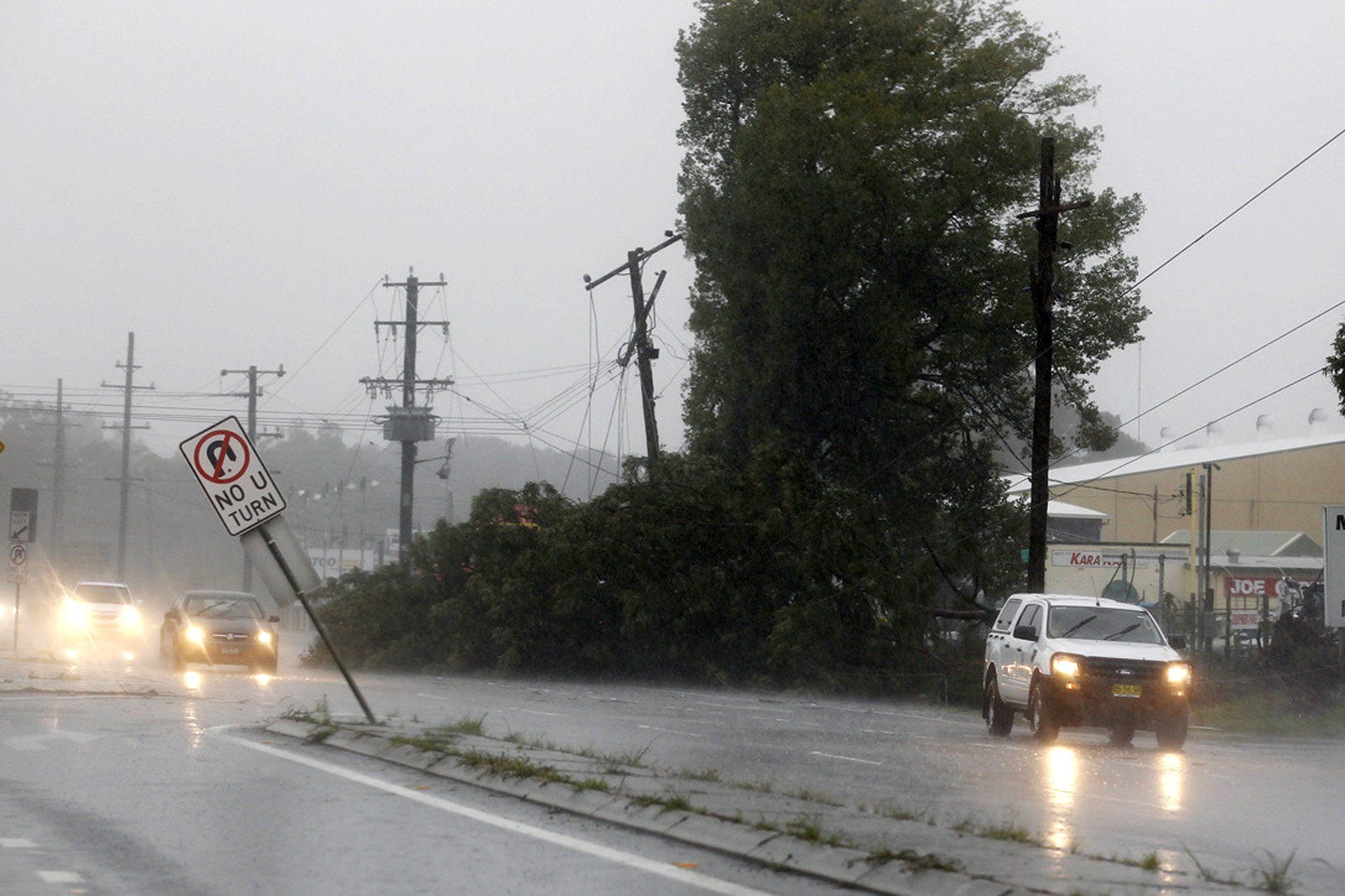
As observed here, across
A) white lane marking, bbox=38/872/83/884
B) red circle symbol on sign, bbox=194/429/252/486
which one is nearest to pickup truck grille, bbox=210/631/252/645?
red circle symbol on sign, bbox=194/429/252/486

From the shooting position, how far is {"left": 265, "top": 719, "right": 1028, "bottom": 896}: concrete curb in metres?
8.39

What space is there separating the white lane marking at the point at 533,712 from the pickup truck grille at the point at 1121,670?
629 cm

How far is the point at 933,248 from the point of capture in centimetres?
3791

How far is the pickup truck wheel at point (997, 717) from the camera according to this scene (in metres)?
23.2

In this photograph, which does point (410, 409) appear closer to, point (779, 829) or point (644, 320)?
point (644, 320)

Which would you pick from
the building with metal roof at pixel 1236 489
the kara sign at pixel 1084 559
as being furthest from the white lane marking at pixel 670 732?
the building with metal roof at pixel 1236 489

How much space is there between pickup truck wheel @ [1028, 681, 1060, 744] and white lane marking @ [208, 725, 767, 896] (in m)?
10.1

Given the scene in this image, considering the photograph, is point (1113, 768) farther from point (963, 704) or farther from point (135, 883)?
point (963, 704)

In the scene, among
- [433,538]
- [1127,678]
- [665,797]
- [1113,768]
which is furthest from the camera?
[433,538]

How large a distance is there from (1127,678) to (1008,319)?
17.7 m

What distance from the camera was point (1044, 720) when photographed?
21.5 m

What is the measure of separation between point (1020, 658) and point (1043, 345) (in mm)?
10599

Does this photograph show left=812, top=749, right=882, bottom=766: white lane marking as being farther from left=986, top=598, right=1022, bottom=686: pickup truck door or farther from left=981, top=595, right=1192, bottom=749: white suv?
left=986, top=598, right=1022, bottom=686: pickup truck door

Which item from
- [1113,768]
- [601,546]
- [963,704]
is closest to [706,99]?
[601,546]
